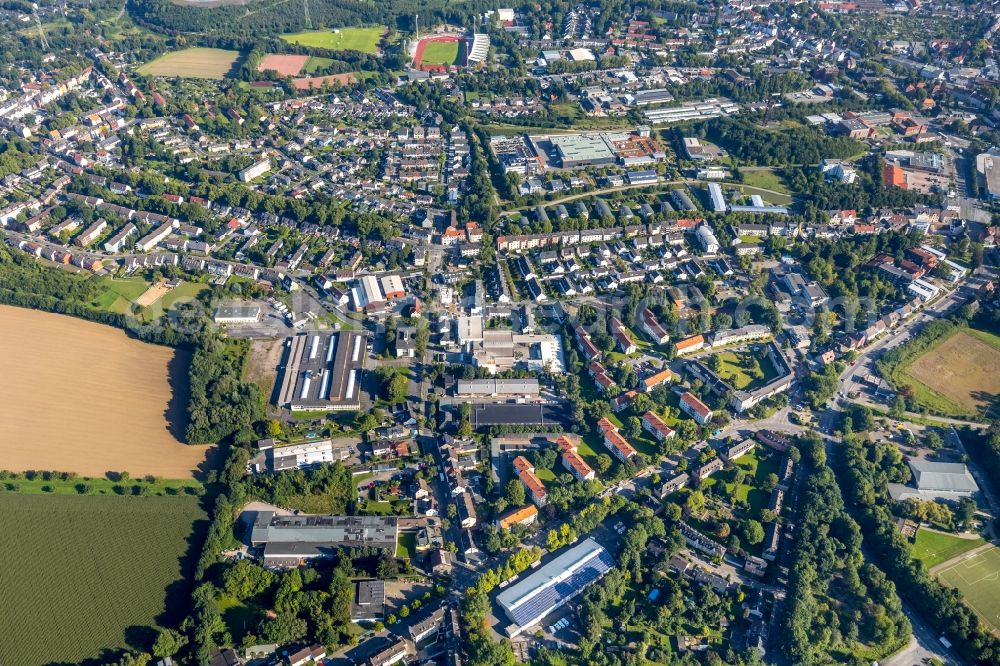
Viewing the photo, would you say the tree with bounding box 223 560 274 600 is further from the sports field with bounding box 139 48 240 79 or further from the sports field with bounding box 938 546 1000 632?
the sports field with bounding box 139 48 240 79

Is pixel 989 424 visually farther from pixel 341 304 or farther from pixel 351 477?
pixel 341 304

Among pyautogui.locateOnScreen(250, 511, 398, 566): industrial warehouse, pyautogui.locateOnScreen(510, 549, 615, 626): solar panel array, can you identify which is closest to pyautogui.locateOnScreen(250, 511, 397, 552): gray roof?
pyautogui.locateOnScreen(250, 511, 398, 566): industrial warehouse

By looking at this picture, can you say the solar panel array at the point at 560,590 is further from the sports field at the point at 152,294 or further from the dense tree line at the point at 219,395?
the sports field at the point at 152,294

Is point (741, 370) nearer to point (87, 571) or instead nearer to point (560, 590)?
point (560, 590)

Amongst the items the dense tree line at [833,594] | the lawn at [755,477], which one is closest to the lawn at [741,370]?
the lawn at [755,477]

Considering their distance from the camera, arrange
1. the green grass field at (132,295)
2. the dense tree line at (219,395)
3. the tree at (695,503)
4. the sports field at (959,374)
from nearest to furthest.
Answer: the tree at (695,503) → the dense tree line at (219,395) → the sports field at (959,374) → the green grass field at (132,295)

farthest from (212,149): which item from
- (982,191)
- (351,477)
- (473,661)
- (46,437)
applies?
(982,191)
